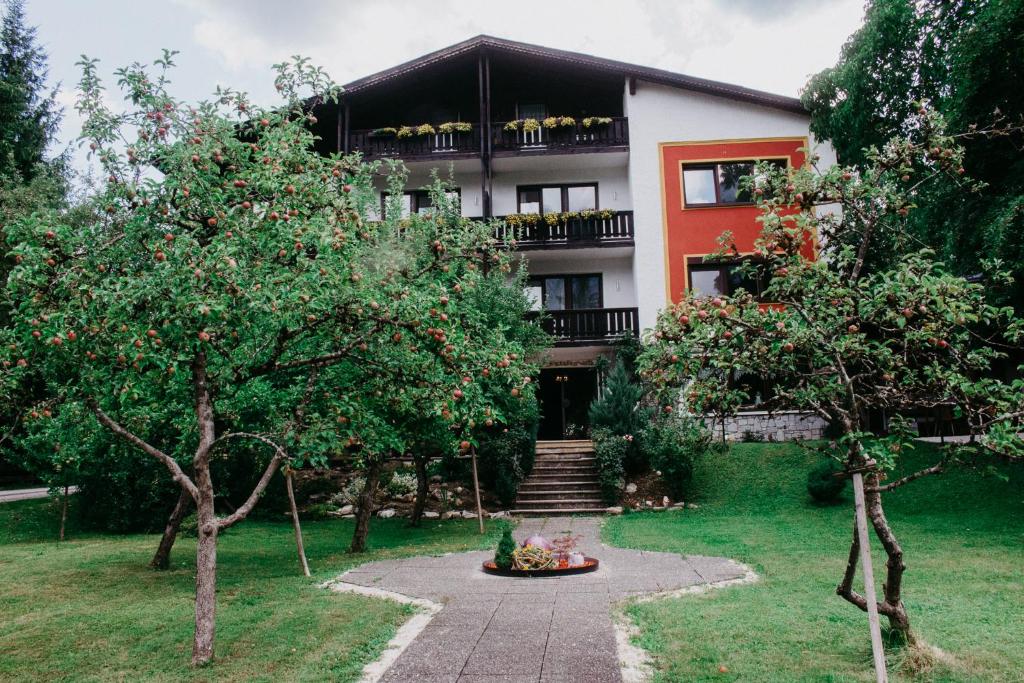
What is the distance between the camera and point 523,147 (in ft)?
71.6

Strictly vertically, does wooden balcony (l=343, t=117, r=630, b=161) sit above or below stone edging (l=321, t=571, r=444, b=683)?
above

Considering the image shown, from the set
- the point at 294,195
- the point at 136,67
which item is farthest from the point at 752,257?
the point at 136,67

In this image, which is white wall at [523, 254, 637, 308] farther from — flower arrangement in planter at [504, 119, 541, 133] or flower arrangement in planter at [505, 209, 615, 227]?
flower arrangement in planter at [504, 119, 541, 133]

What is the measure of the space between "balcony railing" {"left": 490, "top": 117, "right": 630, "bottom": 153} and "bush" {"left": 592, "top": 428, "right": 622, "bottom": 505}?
9537 millimetres

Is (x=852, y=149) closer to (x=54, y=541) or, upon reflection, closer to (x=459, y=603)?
(x=459, y=603)

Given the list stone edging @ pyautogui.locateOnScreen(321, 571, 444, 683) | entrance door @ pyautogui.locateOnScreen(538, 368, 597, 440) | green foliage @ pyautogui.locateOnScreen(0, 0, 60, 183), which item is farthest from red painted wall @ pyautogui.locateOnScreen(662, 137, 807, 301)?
green foliage @ pyautogui.locateOnScreen(0, 0, 60, 183)

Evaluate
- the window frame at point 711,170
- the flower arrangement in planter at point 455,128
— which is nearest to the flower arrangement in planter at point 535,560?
the window frame at point 711,170

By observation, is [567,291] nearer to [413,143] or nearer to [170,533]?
[413,143]

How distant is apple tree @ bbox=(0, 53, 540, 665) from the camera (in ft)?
Result: 18.2

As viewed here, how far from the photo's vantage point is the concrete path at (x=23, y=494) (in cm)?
1886

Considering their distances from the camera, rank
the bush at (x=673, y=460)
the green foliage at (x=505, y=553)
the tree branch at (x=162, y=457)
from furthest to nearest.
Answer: the bush at (x=673, y=460)
the green foliage at (x=505, y=553)
the tree branch at (x=162, y=457)

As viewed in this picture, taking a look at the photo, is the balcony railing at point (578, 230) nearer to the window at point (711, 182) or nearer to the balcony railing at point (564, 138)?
the window at point (711, 182)

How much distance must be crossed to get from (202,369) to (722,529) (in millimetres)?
10367

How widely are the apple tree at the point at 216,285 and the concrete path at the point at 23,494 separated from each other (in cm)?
1453
